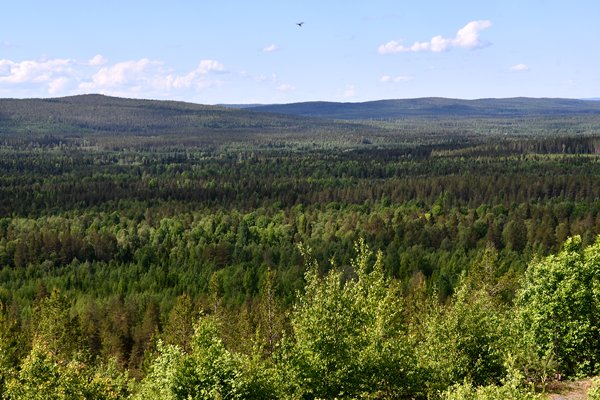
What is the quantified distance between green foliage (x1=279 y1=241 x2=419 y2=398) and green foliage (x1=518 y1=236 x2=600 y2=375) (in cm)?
1105

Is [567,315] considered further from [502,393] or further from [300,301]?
[300,301]

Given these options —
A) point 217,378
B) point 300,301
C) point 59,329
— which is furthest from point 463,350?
point 59,329

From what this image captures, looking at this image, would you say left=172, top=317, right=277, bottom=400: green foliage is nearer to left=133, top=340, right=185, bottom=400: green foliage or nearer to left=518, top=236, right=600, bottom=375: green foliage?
left=133, top=340, right=185, bottom=400: green foliage

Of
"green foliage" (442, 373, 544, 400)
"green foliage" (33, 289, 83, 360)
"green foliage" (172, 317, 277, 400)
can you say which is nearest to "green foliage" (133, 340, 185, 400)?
"green foliage" (172, 317, 277, 400)

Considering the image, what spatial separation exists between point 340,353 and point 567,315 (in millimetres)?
18414

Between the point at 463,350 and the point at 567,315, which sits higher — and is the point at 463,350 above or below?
below

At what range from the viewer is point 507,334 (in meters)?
42.9

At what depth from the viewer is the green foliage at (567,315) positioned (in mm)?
43406

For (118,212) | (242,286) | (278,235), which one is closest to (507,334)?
(242,286)

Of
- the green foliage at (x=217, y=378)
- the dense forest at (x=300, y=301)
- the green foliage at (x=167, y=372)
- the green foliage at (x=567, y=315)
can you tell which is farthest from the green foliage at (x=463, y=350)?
the green foliage at (x=167, y=372)

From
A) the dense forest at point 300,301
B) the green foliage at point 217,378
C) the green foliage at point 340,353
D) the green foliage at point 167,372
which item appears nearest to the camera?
the green foliage at point 217,378

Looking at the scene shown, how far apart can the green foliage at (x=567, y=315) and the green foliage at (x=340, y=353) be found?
36.3 feet

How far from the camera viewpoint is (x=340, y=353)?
3694cm

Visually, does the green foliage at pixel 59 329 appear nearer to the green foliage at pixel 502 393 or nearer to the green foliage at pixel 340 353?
the green foliage at pixel 340 353
